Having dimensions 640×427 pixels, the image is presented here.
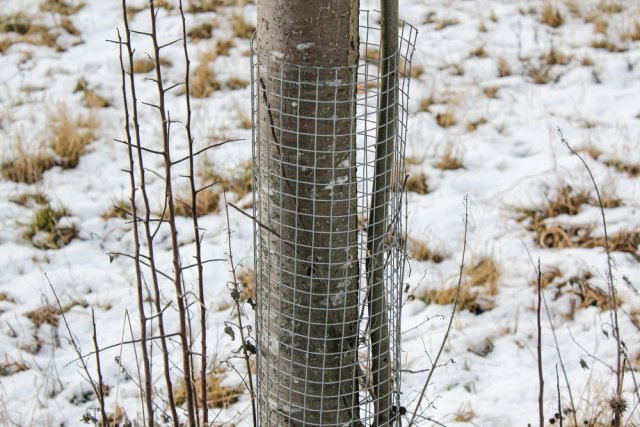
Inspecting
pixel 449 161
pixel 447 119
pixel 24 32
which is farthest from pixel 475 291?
pixel 24 32

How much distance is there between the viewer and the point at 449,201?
168 inches

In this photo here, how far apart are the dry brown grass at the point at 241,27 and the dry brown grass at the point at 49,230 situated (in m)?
2.21

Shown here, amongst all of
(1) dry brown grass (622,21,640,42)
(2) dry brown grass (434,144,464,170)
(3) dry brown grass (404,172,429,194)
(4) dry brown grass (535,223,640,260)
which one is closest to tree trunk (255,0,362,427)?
(4) dry brown grass (535,223,640,260)

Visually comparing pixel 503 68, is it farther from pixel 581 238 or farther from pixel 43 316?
pixel 43 316

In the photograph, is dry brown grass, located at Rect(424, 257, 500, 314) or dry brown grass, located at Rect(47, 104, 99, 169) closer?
dry brown grass, located at Rect(424, 257, 500, 314)

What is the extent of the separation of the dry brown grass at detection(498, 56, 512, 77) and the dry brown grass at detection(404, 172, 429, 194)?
1283 mm

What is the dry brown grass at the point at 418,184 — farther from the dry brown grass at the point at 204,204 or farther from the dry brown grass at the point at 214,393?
the dry brown grass at the point at 214,393

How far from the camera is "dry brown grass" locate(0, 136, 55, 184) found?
14.6 ft

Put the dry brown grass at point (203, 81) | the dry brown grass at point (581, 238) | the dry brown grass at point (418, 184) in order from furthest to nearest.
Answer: the dry brown grass at point (203, 81)
the dry brown grass at point (418, 184)
the dry brown grass at point (581, 238)

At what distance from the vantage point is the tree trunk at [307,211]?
1909mm

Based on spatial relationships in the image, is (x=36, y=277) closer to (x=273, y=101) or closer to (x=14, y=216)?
(x=14, y=216)

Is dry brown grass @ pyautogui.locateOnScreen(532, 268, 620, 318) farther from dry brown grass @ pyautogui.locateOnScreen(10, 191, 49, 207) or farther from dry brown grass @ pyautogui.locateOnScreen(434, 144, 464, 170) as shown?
dry brown grass @ pyautogui.locateOnScreen(10, 191, 49, 207)

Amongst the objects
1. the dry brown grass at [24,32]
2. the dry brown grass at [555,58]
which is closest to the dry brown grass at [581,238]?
the dry brown grass at [555,58]

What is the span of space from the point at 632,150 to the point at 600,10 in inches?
70.6
